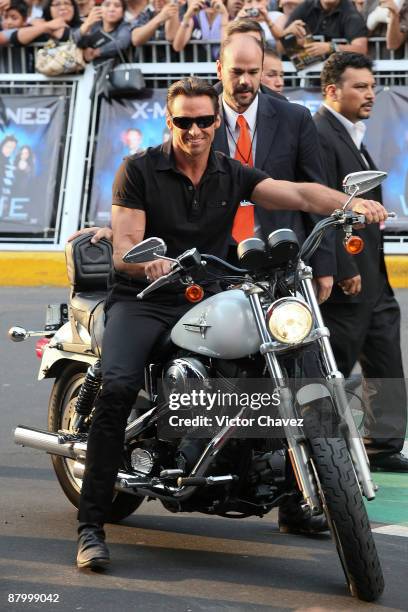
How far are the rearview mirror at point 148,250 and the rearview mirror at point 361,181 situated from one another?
2.53 ft

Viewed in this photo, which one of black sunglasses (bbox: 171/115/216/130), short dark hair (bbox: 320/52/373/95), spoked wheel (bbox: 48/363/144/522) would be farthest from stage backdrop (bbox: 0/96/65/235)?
black sunglasses (bbox: 171/115/216/130)

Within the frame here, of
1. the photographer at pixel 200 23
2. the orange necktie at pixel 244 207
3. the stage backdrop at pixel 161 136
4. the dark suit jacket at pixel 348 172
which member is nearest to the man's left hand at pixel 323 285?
the orange necktie at pixel 244 207

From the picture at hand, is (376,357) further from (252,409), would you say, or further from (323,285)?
(252,409)

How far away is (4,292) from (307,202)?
8333 millimetres

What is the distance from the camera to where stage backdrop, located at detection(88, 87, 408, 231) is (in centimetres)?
1341

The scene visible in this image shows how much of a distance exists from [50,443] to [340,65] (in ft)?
8.89

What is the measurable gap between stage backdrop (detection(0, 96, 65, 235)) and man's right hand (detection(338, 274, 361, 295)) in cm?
774

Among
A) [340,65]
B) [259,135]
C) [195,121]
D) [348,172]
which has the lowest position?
[348,172]

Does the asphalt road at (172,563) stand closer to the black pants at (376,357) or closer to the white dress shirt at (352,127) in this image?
the black pants at (376,357)

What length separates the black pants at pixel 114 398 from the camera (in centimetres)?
535

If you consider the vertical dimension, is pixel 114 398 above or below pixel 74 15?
above

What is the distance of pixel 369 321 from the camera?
291 inches

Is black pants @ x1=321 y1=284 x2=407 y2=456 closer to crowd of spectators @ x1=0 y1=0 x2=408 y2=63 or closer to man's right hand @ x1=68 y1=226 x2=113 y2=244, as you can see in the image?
man's right hand @ x1=68 y1=226 x2=113 y2=244

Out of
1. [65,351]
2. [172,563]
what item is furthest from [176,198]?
[172,563]
